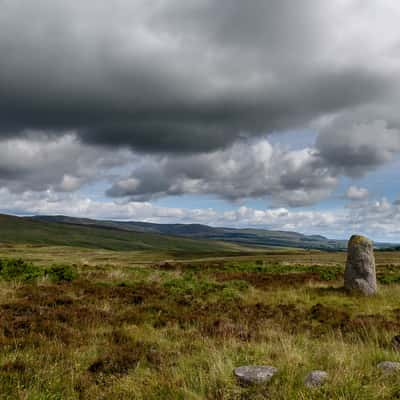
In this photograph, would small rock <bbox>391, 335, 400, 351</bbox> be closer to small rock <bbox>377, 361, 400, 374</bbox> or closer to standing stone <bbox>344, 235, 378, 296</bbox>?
small rock <bbox>377, 361, 400, 374</bbox>

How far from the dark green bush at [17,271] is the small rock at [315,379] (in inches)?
687

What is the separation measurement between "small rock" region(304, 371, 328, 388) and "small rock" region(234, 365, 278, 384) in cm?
59

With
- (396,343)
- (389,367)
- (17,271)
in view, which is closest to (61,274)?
(17,271)

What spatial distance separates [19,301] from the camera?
43.9ft

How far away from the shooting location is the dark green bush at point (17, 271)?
63.5 feet

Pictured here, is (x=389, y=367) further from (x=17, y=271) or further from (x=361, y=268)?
(x=17, y=271)

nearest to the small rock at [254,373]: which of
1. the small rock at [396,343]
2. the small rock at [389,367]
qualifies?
the small rock at [389,367]

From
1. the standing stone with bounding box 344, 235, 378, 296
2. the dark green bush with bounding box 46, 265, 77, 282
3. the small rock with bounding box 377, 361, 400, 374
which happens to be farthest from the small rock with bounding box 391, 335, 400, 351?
the dark green bush with bounding box 46, 265, 77, 282

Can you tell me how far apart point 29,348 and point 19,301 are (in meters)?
6.20

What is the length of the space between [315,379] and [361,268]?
44.4ft

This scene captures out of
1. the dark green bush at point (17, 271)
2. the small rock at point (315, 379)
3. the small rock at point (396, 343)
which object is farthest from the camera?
the dark green bush at point (17, 271)

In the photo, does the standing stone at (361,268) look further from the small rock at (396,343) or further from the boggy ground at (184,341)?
the small rock at (396,343)

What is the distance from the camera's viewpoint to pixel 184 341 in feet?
29.2

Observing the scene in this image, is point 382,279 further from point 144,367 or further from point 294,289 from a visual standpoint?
point 144,367
